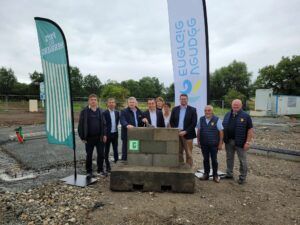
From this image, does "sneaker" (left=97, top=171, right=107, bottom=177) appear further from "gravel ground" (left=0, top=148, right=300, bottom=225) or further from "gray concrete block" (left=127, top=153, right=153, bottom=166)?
"gray concrete block" (left=127, top=153, right=153, bottom=166)

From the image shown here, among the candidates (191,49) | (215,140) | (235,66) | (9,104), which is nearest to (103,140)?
(215,140)

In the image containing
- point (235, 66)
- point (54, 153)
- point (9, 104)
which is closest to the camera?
point (54, 153)

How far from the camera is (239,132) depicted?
5.15 m

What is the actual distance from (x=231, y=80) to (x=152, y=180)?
66.0 meters

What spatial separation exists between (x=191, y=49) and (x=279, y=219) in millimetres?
3838

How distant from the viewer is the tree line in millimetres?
46219

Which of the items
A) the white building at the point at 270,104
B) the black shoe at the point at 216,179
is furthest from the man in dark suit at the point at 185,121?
the white building at the point at 270,104

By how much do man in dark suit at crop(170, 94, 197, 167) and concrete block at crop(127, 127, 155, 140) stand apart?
2.40 ft

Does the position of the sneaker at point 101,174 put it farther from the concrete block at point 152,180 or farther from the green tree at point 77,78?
the green tree at point 77,78

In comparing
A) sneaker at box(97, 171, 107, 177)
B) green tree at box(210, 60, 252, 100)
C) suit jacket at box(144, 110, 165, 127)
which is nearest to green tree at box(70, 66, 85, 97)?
green tree at box(210, 60, 252, 100)

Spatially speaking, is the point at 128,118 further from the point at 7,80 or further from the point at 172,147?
the point at 7,80

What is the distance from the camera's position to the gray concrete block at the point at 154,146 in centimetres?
506

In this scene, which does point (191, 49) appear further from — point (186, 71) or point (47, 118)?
point (47, 118)

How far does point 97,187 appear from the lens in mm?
4977
